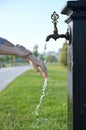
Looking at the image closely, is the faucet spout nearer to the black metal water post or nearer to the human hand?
the black metal water post

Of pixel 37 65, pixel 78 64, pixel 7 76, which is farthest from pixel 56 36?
pixel 7 76

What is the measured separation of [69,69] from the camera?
4.19m

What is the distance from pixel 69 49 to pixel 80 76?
314 millimetres

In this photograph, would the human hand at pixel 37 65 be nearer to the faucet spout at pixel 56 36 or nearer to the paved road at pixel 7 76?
the faucet spout at pixel 56 36

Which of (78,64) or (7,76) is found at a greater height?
(78,64)

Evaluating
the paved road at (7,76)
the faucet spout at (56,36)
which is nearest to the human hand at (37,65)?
the faucet spout at (56,36)

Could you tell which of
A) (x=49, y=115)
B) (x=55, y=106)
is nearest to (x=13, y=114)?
(x=49, y=115)

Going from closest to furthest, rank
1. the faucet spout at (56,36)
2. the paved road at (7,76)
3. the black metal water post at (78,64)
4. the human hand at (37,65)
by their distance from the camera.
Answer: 1. the human hand at (37,65)
2. the black metal water post at (78,64)
3. the faucet spout at (56,36)
4. the paved road at (7,76)

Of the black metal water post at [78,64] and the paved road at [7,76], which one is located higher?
the black metal water post at [78,64]

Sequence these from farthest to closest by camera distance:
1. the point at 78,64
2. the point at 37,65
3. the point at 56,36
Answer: the point at 56,36 < the point at 78,64 < the point at 37,65

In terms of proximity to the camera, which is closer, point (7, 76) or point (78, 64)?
point (78, 64)

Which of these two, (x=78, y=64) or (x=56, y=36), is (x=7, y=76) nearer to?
(x=56, y=36)

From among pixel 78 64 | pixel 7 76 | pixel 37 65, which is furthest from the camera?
pixel 7 76

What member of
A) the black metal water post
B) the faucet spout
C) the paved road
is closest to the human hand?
the black metal water post
